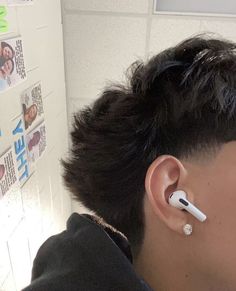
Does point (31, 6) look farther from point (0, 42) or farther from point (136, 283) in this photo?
point (136, 283)

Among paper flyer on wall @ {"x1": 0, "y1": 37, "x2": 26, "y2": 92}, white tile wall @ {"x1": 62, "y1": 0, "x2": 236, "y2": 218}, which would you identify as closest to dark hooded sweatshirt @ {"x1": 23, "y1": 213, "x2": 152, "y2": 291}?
paper flyer on wall @ {"x1": 0, "y1": 37, "x2": 26, "y2": 92}

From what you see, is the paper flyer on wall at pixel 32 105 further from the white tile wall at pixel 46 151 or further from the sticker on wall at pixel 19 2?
the sticker on wall at pixel 19 2

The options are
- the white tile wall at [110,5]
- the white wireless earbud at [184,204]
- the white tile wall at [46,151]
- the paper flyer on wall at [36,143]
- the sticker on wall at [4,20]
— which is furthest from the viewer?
the white tile wall at [110,5]

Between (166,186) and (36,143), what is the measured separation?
0.87m

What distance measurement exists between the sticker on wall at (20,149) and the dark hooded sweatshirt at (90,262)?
546mm

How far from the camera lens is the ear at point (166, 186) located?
0.65 m

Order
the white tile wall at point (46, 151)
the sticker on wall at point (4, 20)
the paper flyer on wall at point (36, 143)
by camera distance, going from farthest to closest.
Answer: the paper flyer on wall at point (36, 143) → the white tile wall at point (46, 151) → the sticker on wall at point (4, 20)

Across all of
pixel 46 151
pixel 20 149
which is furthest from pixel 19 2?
pixel 46 151

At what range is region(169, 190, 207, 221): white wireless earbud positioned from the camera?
2.02ft

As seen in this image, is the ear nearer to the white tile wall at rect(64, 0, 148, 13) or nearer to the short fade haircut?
the short fade haircut

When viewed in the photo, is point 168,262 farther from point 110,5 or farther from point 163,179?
point 110,5

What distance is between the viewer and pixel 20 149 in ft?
4.08

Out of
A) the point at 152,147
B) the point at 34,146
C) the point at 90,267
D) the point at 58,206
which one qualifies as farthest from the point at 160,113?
the point at 58,206

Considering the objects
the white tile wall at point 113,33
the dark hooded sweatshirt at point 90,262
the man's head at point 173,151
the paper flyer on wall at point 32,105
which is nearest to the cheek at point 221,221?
the man's head at point 173,151
